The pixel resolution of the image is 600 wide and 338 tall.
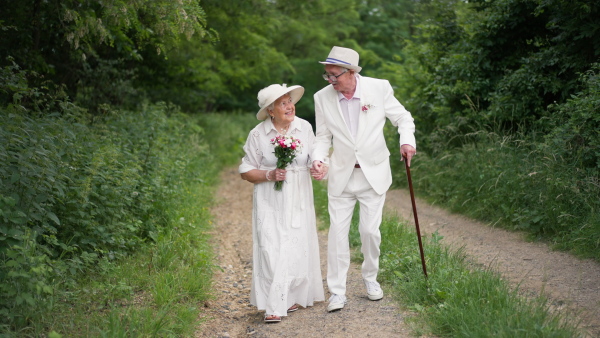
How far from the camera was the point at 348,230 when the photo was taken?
5621 mm

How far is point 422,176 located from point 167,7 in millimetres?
5949

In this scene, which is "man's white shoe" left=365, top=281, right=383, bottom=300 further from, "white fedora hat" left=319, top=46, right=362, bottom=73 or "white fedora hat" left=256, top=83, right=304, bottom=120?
"white fedora hat" left=319, top=46, right=362, bottom=73

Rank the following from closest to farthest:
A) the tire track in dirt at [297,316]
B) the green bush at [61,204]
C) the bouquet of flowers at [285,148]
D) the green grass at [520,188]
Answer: the green bush at [61,204], the tire track in dirt at [297,316], the bouquet of flowers at [285,148], the green grass at [520,188]

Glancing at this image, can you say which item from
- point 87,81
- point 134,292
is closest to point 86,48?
point 87,81

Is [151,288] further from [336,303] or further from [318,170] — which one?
[318,170]

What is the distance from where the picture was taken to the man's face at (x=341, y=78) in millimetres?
5531

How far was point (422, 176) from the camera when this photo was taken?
38.1 ft

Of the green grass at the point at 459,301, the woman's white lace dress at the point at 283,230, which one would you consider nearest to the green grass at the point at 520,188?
the green grass at the point at 459,301

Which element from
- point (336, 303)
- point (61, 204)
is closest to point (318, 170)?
point (336, 303)

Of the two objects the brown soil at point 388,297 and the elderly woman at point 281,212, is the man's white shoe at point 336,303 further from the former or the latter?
the elderly woman at point 281,212

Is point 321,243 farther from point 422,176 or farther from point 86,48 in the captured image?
point 86,48

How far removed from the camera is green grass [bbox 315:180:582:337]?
420cm

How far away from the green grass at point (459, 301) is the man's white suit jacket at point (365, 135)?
969 mm

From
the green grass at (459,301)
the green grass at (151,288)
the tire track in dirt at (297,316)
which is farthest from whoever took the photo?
the tire track in dirt at (297,316)
